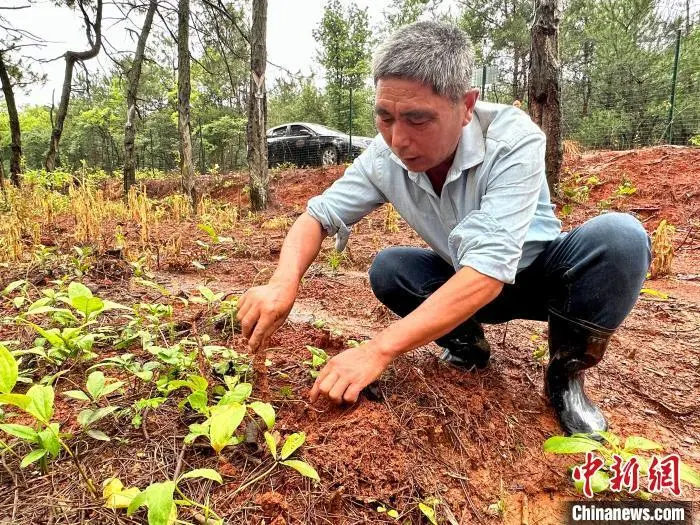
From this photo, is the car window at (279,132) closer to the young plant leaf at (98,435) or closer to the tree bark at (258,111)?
the tree bark at (258,111)

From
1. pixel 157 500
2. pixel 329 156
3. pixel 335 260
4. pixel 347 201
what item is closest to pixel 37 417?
pixel 157 500

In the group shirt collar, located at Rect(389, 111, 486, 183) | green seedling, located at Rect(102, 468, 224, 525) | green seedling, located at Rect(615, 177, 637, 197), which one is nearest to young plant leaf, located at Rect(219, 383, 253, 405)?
green seedling, located at Rect(102, 468, 224, 525)

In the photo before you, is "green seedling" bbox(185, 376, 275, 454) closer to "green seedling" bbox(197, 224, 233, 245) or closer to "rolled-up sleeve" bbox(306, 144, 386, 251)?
"rolled-up sleeve" bbox(306, 144, 386, 251)

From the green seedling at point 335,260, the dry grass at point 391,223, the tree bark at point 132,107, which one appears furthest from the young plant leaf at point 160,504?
the tree bark at point 132,107

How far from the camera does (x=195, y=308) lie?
2309 mm

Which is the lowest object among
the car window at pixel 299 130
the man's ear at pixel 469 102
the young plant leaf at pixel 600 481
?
the young plant leaf at pixel 600 481

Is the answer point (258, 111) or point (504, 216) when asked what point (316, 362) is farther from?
point (258, 111)

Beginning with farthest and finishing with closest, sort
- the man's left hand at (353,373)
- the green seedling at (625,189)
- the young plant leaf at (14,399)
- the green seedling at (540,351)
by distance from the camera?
the green seedling at (625,189) < the green seedling at (540,351) < the man's left hand at (353,373) < the young plant leaf at (14,399)

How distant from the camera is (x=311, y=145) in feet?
37.2

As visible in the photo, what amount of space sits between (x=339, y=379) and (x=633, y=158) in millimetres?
7475

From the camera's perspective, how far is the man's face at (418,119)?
1223 millimetres

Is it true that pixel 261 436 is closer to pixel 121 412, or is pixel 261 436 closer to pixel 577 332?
pixel 121 412

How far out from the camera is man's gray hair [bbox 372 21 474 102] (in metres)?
1.20

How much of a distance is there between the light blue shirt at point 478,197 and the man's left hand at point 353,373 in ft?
1.14
